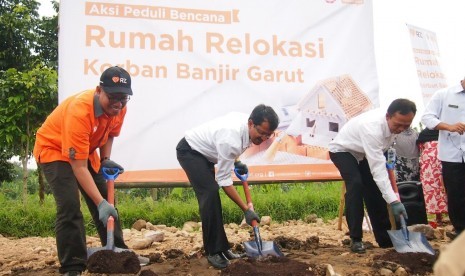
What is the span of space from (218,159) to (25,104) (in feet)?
11.9

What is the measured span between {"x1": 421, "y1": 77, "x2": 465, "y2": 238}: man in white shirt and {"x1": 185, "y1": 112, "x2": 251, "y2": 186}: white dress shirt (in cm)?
193

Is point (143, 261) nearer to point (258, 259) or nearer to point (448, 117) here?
point (258, 259)

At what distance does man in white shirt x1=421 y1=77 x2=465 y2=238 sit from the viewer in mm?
4391

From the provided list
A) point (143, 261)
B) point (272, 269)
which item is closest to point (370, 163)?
point (272, 269)

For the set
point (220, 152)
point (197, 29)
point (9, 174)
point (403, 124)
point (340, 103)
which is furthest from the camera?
point (9, 174)

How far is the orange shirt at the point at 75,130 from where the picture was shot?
295 cm

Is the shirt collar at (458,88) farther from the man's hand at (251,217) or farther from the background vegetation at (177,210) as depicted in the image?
the background vegetation at (177,210)

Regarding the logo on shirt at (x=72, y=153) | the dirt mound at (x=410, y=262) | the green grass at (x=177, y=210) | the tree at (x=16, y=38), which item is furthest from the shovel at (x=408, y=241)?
the tree at (x=16, y=38)

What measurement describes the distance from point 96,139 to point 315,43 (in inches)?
136

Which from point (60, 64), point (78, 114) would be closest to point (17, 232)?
point (60, 64)

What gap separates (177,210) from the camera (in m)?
6.38

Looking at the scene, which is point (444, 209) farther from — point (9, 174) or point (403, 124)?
point (9, 174)

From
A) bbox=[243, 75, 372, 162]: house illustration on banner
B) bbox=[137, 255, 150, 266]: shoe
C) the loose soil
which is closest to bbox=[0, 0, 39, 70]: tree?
the loose soil

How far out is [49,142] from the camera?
3.19m
